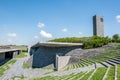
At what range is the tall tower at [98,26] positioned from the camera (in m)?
32.4

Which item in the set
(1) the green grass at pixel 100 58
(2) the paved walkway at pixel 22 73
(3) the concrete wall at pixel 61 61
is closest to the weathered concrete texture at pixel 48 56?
(3) the concrete wall at pixel 61 61

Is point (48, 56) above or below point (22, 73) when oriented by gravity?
above

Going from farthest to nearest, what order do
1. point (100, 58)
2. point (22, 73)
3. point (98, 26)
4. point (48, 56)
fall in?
1. point (98, 26)
2. point (48, 56)
3. point (22, 73)
4. point (100, 58)

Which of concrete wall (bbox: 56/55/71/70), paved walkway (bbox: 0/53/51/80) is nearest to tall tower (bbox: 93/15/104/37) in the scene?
concrete wall (bbox: 56/55/71/70)

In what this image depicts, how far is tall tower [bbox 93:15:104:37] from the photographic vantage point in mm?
32438

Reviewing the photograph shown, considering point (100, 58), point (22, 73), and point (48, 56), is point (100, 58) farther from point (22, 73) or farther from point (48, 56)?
point (48, 56)

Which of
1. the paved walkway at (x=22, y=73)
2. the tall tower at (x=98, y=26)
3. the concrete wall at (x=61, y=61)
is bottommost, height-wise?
the paved walkway at (x=22, y=73)

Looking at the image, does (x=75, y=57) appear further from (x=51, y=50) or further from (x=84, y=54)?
(x=51, y=50)

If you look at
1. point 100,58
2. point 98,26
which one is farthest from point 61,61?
point 98,26

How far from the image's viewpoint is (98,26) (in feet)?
107

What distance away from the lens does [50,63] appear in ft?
84.1

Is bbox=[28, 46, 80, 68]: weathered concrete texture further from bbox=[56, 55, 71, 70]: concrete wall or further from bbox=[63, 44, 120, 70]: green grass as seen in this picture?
bbox=[63, 44, 120, 70]: green grass

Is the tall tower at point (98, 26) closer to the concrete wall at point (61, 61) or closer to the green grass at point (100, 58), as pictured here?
the concrete wall at point (61, 61)

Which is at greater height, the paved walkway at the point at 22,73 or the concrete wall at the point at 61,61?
the concrete wall at the point at 61,61
